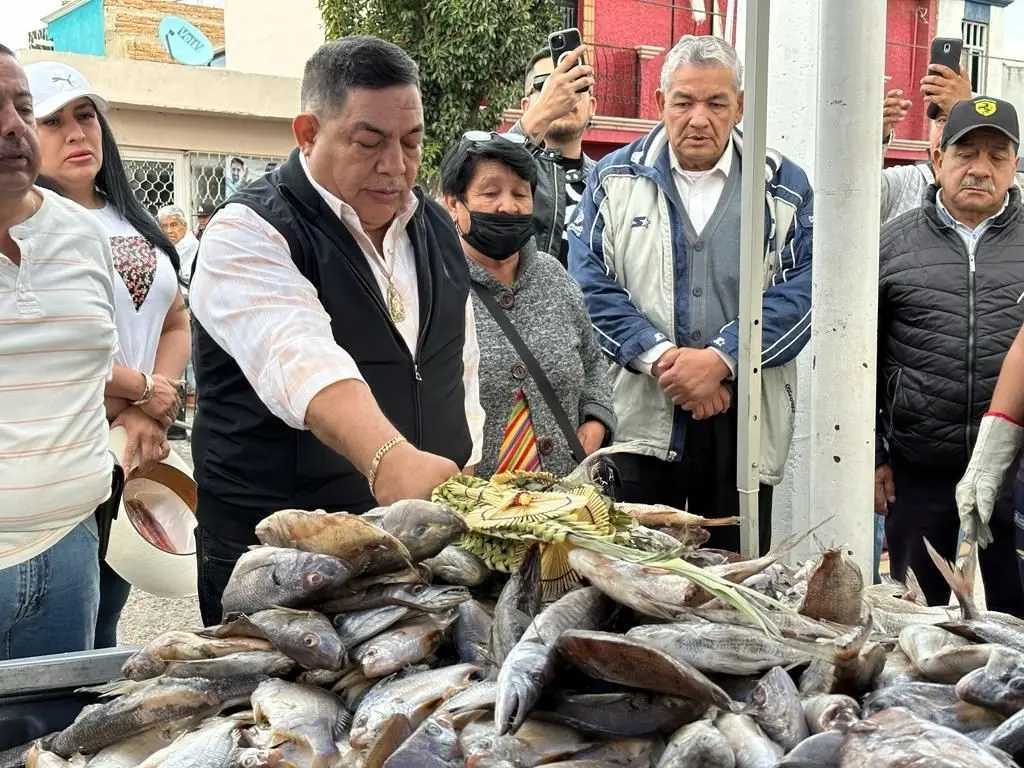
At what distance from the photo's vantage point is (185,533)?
299 cm

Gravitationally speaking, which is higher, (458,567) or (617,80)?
(617,80)

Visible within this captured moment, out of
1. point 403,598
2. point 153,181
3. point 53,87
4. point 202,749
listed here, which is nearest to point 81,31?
point 153,181

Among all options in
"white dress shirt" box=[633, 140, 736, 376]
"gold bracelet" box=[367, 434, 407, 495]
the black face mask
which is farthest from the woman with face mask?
"gold bracelet" box=[367, 434, 407, 495]

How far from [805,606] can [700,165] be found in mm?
2573

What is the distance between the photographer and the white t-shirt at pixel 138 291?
11.1ft

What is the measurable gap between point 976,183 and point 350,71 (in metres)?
2.59

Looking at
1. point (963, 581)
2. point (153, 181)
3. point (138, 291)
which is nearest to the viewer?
point (963, 581)

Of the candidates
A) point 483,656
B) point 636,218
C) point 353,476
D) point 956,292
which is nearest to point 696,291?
point 636,218

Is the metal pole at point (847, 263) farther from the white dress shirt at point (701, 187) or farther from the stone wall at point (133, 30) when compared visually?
the stone wall at point (133, 30)

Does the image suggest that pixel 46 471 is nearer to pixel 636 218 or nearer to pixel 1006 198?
pixel 636 218

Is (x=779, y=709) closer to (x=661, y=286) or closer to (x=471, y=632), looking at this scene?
(x=471, y=632)

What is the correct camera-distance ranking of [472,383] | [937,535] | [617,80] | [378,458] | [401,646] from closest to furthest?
1. [401,646]
2. [378,458]
3. [472,383]
4. [937,535]
5. [617,80]

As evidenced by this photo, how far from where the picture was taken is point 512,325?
3572 mm

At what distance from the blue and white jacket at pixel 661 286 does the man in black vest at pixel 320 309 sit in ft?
4.04
